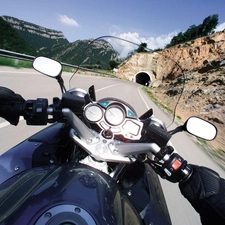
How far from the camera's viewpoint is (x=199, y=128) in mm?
1661

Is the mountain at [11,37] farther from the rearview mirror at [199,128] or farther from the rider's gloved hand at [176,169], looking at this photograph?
the rider's gloved hand at [176,169]

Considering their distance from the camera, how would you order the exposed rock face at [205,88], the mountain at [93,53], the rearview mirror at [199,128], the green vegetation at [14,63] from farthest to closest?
1. the exposed rock face at [205,88]
2. the green vegetation at [14,63]
3. the mountain at [93,53]
4. the rearview mirror at [199,128]

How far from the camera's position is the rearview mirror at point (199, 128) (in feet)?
5.36

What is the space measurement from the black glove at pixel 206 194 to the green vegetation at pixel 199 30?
60142 millimetres

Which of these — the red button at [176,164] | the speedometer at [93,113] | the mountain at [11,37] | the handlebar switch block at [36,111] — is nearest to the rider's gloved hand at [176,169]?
the red button at [176,164]

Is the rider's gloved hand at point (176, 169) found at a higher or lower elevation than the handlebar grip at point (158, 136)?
lower

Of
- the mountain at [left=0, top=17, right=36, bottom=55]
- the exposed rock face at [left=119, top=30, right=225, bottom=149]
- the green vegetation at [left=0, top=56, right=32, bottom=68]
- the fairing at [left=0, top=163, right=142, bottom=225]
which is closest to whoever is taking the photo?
the fairing at [left=0, top=163, right=142, bottom=225]

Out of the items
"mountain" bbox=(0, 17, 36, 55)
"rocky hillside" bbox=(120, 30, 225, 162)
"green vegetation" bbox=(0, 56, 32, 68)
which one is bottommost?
"mountain" bbox=(0, 17, 36, 55)

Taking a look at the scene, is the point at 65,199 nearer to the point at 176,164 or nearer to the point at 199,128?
the point at 176,164

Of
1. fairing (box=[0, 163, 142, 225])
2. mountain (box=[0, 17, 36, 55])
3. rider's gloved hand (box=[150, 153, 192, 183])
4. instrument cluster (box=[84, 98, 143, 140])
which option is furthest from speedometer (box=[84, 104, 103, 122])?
mountain (box=[0, 17, 36, 55])

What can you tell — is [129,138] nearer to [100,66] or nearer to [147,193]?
[147,193]

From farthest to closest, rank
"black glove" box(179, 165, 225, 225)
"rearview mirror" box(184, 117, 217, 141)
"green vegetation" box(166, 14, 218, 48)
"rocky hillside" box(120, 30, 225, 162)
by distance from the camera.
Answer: "green vegetation" box(166, 14, 218, 48) < "rocky hillside" box(120, 30, 225, 162) < "rearview mirror" box(184, 117, 217, 141) < "black glove" box(179, 165, 225, 225)

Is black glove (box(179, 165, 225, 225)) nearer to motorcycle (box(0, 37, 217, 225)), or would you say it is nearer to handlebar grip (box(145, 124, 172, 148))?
motorcycle (box(0, 37, 217, 225))

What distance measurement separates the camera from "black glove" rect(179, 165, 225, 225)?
1.17 meters
